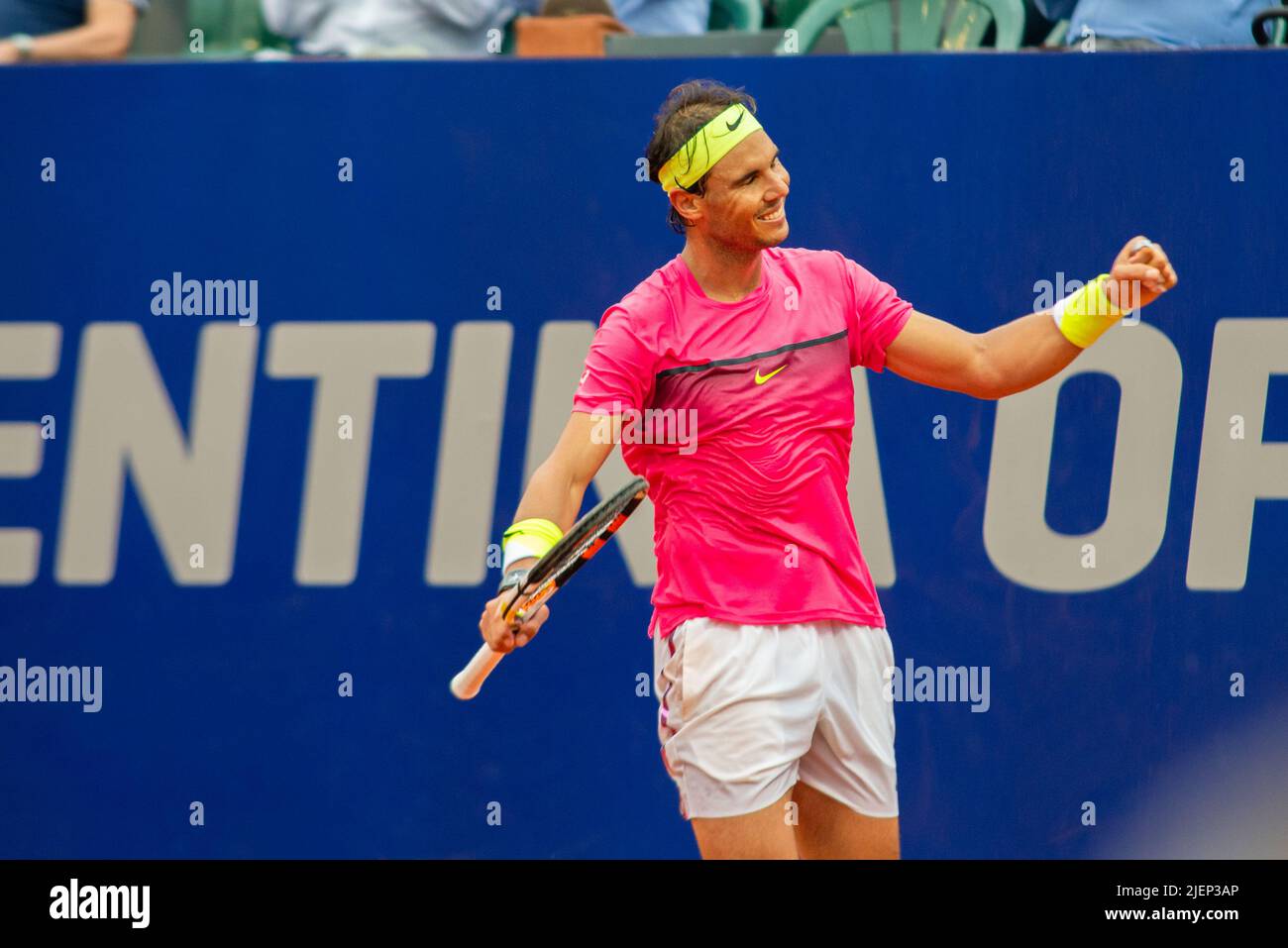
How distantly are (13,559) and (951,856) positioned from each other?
276 cm

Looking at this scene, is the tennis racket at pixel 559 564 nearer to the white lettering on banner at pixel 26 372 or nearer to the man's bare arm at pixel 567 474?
the man's bare arm at pixel 567 474

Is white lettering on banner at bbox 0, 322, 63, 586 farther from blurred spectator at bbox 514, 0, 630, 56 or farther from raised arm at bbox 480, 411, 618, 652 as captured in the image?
raised arm at bbox 480, 411, 618, 652

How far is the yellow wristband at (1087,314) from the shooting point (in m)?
3.70

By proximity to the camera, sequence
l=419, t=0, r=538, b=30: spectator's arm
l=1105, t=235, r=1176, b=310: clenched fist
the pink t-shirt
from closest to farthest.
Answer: l=1105, t=235, r=1176, b=310: clenched fist < the pink t-shirt < l=419, t=0, r=538, b=30: spectator's arm

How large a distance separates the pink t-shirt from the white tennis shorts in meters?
0.05

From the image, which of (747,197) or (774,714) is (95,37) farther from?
(774,714)

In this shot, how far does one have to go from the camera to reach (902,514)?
4.93m

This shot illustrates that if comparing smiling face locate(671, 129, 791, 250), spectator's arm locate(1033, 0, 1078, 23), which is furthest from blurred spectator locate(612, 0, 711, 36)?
smiling face locate(671, 129, 791, 250)

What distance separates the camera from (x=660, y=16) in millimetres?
5414

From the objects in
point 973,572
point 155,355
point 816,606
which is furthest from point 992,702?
point 155,355

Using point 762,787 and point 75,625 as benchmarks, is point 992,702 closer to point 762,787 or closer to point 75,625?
point 762,787

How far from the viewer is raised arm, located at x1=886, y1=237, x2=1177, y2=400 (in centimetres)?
381

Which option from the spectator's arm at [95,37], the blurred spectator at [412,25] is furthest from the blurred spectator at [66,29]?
the blurred spectator at [412,25]
